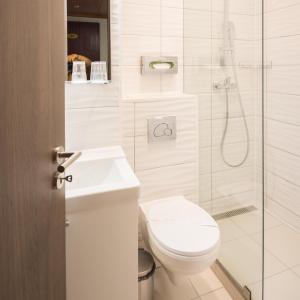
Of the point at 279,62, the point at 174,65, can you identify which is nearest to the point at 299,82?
the point at 279,62

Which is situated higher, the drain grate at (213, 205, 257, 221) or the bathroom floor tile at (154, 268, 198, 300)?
the drain grate at (213, 205, 257, 221)

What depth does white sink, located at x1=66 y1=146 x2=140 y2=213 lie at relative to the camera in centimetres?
106

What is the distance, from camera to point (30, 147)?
624 mm

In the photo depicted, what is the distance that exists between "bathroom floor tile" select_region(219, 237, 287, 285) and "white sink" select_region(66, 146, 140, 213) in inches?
33.4

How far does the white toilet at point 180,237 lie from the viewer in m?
1.29

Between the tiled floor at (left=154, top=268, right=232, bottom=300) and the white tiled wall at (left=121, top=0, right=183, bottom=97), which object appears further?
the white tiled wall at (left=121, top=0, right=183, bottom=97)

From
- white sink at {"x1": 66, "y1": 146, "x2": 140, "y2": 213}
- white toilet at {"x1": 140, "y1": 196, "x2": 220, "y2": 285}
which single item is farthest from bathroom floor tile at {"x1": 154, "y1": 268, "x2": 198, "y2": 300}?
white sink at {"x1": 66, "y1": 146, "x2": 140, "y2": 213}

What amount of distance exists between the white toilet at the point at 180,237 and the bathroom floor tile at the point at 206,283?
0.26m

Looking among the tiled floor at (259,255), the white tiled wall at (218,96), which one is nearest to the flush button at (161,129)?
the white tiled wall at (218,96)

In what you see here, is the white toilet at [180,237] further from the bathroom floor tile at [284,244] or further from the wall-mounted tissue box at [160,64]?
the wall-mounted tissue box at [160,64]

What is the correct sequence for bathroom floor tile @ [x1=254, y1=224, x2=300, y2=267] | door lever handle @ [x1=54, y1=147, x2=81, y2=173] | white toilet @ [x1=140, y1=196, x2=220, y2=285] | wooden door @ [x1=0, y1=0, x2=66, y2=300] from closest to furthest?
wooden door @ [x1=0, y1=0, x2=66, y2=300] < door lever handle @ [x1=54, y1=147, x2=81, y2=173] < white toilet @ [x1=140, y1=196, x2=220, y2=285] < bathroom floor tile @ [x1=254, y1=224, x2=300, y2=267]

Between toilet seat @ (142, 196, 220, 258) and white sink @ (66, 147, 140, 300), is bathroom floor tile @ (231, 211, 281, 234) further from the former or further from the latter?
white sink @ (66, 147, 140, 300)

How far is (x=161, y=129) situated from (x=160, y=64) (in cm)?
48

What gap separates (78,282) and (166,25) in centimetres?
171
